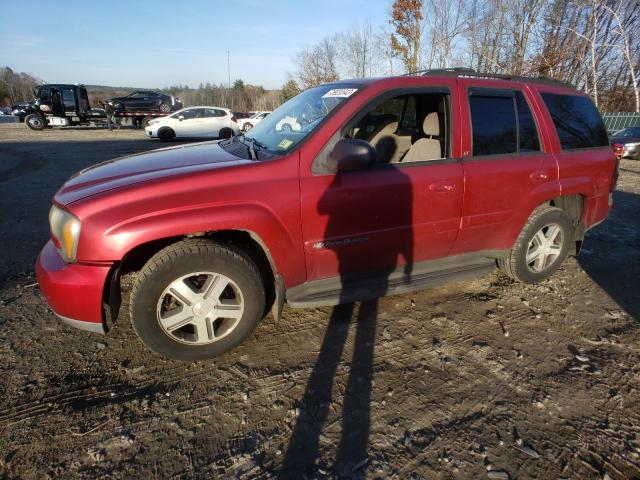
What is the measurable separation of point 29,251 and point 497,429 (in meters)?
4.88

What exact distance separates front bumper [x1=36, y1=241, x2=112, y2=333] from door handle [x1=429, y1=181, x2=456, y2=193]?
2.24m

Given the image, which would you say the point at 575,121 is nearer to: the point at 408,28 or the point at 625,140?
the point at 625,140

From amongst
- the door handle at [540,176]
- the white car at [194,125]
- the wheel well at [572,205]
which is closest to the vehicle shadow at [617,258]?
the wheel well at [572,205]

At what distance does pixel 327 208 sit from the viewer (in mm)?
2402

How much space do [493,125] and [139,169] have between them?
110 inches

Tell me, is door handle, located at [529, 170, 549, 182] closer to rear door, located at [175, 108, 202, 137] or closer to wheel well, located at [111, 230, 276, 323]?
wheel well, located at [111, 230, 276, 323]

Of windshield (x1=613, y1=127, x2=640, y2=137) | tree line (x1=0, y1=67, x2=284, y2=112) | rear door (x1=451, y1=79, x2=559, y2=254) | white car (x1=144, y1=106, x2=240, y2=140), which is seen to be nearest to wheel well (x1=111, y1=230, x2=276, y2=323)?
rear door (x1=451, y1=79, x2=559, y2=254)

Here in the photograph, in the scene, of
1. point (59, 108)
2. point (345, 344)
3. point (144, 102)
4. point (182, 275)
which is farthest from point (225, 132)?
point (345, 344)

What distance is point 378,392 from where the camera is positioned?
85.9 inches

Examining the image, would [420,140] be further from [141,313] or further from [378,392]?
[141,313]

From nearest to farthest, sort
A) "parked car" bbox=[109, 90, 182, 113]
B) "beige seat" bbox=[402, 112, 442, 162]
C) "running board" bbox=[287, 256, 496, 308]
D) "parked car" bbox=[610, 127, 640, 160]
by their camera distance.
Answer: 1. "running board" bbox=[287, 256, 496, 308]
2. "beige seat" bbox=[402, 112, 442, 162]
3. "parked car" bbox=[610, 127, 640, 160]
4. "parked car" bbox=[109, 90, 182, 113]

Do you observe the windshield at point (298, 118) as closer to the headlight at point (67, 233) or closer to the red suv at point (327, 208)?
the red suv at point (327, 208)

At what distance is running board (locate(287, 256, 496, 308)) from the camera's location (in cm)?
252

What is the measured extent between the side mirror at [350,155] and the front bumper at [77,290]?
1508mm
